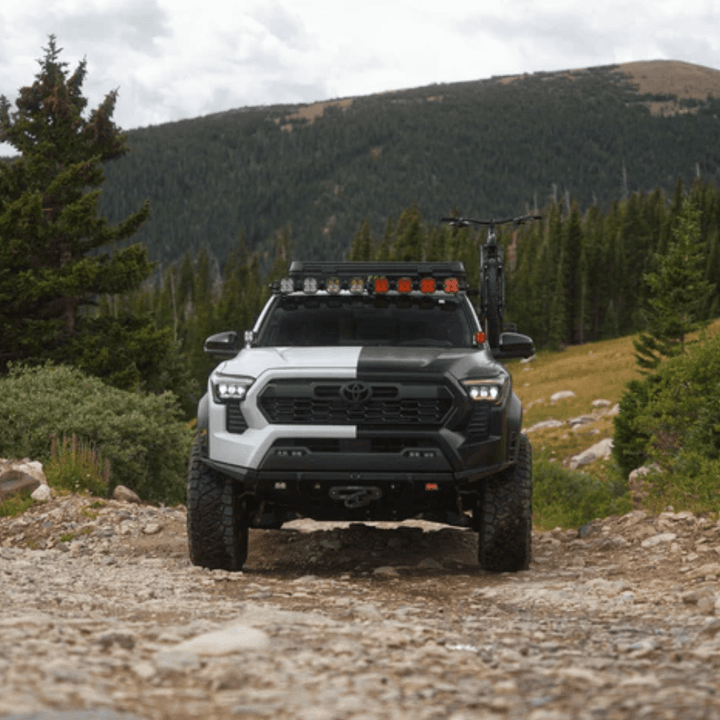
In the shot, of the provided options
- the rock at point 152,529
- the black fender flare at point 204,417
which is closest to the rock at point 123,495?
the rock at point 152,529

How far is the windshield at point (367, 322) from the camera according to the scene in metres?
8.09

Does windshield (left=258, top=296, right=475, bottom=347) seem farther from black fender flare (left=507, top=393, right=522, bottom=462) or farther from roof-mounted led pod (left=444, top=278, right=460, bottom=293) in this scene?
black fender flare (left=507, top=393, right=522, bottom=462)

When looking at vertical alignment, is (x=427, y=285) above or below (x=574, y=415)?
above

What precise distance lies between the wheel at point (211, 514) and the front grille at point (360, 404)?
0.82 metres

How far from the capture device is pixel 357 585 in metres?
6.80

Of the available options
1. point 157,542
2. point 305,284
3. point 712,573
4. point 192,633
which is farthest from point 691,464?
point 192,633

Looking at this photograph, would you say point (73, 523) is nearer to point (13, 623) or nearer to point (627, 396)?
point (13, 623)

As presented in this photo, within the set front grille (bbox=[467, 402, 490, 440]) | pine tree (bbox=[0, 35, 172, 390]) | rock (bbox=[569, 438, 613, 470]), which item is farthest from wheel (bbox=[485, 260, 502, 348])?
rock (bbox=[569, 438, 613, 470])

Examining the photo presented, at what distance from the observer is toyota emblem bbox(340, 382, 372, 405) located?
6.71 meters

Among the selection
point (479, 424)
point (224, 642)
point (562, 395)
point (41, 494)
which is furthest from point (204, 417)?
point (562, 395)

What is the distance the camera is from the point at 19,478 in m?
11.2

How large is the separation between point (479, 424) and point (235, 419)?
6.05ft

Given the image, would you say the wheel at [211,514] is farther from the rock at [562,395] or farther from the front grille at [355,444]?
the rock at [562,395]

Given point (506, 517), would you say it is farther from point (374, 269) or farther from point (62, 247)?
point (62, 247)
